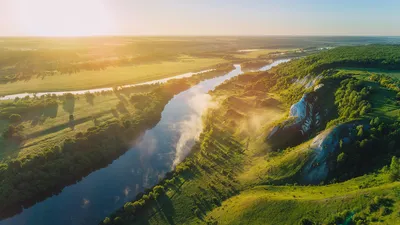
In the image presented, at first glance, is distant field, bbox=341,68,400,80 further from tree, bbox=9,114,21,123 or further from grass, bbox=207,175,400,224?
tree, bbox=9,114,21,123

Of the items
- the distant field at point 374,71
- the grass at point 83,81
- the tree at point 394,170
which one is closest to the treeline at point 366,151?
the tree at point 394,170

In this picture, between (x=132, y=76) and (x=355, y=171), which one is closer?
(x=355, y=171)

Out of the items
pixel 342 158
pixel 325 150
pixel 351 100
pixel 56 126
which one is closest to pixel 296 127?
pixel 325 150

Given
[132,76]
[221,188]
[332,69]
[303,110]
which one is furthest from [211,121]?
[132,76]

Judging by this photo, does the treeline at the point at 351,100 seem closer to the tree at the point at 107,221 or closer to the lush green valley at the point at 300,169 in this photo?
the lush green valley at the point at 300,169

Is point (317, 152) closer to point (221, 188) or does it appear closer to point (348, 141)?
point (348, 141)
